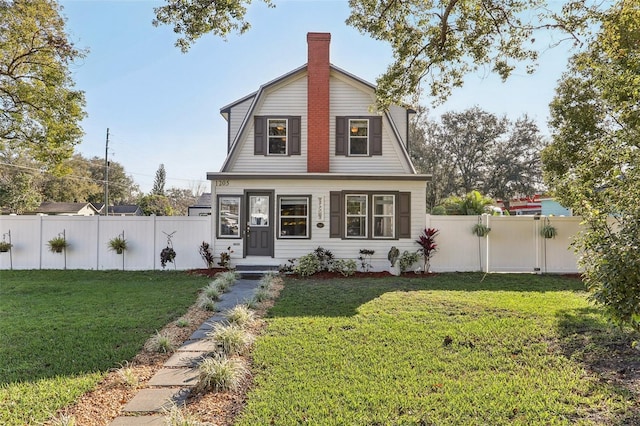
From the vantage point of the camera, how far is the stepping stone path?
2.90 meters

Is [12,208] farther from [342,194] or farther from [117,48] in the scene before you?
[342,194]

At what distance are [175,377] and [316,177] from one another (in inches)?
318

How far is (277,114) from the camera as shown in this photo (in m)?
12.0

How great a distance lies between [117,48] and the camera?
10.4 meters

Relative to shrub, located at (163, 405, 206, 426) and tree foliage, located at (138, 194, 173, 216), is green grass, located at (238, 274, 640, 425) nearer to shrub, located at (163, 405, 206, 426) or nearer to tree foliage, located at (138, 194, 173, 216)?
shrub, located at (163, 405, 206, 426)

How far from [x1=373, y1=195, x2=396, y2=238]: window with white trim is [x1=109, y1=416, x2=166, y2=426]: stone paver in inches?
354

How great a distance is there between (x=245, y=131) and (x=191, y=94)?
3267mm

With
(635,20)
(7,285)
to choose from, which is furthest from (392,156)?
(7,285)

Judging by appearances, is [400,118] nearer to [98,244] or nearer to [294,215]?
[294,215]

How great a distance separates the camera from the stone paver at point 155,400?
3040mm

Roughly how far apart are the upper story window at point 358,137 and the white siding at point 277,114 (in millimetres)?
1576

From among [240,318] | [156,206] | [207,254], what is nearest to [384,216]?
[207,254]

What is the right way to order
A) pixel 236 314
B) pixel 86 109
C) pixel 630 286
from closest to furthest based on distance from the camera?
pixel 630 286
pixel 236 314
pixel 86 109

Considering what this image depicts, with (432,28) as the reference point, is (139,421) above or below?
below
